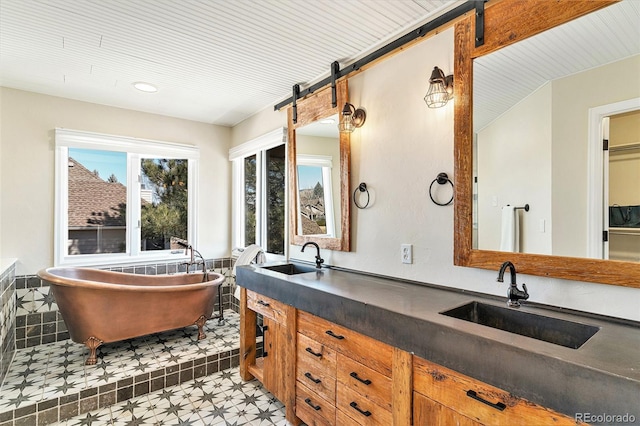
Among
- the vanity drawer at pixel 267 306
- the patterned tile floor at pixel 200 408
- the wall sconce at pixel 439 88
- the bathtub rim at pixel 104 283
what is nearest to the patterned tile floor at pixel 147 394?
the patterned tile floor at pixel 200 408

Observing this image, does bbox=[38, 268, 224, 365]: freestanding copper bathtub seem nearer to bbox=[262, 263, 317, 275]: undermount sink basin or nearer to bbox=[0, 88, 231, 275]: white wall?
bbox=[0, 88, 231, 275]: white wall

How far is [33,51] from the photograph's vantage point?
90.0 inches

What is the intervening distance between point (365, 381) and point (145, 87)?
3022 mm

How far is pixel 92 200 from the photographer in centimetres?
349

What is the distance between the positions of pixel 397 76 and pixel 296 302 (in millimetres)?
1571

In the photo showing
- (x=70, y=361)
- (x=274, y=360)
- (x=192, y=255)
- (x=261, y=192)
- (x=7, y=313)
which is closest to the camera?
(x=274, y=360)

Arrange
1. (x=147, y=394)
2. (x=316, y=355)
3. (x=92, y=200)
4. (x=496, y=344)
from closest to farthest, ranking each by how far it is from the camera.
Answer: (x=496, y=344) → (x=316, y=355) → (x=147, y=394) → (x=92, y=200)

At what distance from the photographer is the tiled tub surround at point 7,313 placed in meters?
2.41

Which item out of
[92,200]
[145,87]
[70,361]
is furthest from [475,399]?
[92,200]

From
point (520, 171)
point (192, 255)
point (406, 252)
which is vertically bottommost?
point (192, 255)

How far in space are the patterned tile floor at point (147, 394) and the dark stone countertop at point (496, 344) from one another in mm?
1044

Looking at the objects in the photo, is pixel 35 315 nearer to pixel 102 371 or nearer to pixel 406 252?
pixel 102 371

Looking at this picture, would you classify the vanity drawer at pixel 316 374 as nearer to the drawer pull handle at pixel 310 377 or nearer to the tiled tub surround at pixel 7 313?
the drawer pull handle at pixel 310 377

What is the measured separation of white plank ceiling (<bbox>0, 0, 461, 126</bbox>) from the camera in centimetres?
178
